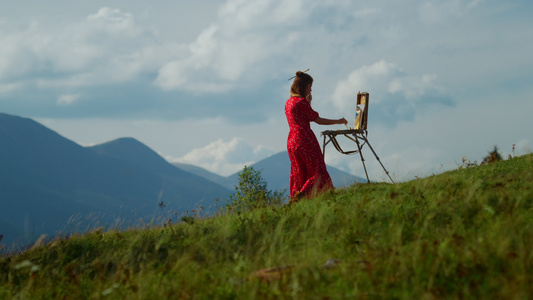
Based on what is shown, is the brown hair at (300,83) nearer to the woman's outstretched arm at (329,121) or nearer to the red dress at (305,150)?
the red dress at (305,150)

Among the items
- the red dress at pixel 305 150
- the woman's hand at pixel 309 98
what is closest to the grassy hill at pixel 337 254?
the red dress at pixel 305 150

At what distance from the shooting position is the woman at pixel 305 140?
11.5m

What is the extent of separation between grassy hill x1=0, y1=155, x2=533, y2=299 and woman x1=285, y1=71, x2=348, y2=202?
115 cm

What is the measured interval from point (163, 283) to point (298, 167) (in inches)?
223

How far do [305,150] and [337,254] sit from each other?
16.4ft

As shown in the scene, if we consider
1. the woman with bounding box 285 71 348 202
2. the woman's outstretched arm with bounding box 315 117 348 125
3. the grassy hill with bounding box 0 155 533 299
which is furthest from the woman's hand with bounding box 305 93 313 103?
the grassy hill with bounding box 0 155 533 299

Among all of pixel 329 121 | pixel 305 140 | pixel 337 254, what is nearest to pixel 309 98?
pixel 329 121

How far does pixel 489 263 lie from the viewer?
5605 mm

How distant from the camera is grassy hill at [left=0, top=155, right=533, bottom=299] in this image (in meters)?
5.52

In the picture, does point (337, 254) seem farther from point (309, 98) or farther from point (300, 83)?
point (300, 83)

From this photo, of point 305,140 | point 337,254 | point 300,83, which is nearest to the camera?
point 337,254

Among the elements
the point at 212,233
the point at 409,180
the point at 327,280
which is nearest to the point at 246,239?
the point at 212,233

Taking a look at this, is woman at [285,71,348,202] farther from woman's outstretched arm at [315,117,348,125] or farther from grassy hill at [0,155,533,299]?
grassy hill at [0,155,533,299]

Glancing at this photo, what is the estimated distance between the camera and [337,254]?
22.3 feet
